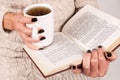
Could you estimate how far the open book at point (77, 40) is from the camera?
0.70 metres

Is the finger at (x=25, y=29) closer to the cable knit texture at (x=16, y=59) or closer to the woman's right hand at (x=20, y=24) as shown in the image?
the woman's right hand at (x=20, y=24)

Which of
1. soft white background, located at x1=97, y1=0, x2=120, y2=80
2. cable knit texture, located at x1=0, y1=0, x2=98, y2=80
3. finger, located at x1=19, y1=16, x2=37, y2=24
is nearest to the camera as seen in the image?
finger, located at x1=19, y1=16, x2=37, y2=24

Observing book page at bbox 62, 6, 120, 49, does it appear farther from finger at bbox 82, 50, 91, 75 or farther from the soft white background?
the soft white background

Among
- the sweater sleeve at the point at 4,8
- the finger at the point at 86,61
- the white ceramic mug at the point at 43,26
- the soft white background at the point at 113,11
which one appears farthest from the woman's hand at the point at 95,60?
the soft white background at the point at 113,11

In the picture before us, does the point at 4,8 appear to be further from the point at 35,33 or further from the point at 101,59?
the point at 101,59

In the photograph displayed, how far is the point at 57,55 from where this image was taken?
73cm

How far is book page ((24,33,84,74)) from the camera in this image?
2.24ft

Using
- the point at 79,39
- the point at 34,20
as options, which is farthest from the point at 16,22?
the point at 79,39

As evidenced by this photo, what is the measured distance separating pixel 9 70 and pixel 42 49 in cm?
17

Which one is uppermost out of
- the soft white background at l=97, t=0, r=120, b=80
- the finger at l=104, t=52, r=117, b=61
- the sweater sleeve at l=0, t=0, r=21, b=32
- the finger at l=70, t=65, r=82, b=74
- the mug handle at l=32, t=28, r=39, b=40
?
the mug handle at l=32, t=28, r=39, b=40

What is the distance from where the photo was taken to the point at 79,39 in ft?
2.60

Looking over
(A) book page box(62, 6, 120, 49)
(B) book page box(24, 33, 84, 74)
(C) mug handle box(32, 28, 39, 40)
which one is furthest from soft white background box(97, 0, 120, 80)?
(C) mug handle box(32, 28, 39, 40)

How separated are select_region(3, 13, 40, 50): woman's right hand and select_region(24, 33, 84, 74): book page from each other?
0.10ft

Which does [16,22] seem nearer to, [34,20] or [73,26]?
[34,20]
